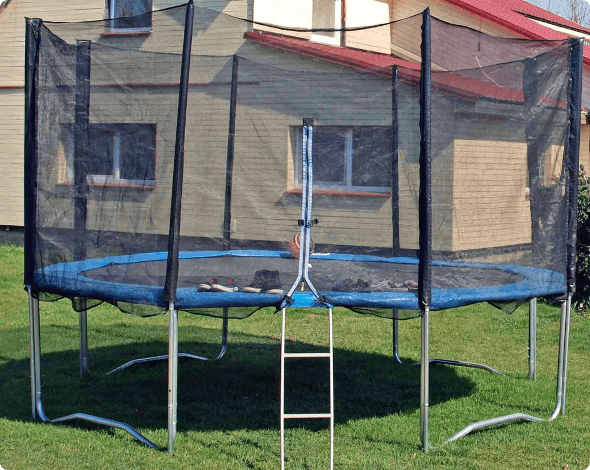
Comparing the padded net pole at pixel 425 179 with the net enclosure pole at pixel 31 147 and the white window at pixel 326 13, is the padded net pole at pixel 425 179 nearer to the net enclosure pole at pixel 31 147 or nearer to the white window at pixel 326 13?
the net enclosure pole at pixel 31 147

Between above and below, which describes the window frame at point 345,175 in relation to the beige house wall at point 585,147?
below

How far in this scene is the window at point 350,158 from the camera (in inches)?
163

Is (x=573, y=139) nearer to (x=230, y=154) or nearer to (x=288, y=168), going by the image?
(x=288, y=168)

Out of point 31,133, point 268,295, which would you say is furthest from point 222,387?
point 31,133

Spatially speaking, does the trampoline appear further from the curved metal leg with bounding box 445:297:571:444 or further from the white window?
the white window

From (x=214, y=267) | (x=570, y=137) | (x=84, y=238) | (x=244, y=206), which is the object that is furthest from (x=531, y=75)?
(x=84, y=238)

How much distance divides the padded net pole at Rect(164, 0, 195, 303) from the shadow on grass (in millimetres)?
929

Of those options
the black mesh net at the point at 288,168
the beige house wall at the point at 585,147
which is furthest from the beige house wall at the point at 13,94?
the black mesh net at the point at 288,168

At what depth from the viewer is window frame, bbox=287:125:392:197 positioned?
163 inches

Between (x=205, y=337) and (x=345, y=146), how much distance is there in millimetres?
2968

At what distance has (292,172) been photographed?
13.9 ft

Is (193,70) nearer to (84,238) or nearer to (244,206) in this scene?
(244,206)

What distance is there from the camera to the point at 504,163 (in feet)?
13.7

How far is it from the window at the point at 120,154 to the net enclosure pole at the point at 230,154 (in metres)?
0.40
